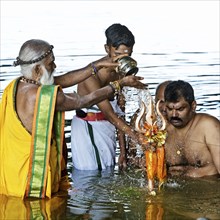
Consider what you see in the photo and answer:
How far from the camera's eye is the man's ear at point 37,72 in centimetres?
756

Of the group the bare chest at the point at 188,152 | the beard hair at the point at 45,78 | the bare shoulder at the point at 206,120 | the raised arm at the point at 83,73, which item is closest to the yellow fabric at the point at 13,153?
the beard hair at the point at 45,78

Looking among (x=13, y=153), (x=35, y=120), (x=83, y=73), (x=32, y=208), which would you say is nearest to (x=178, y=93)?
(x=83, y=73)

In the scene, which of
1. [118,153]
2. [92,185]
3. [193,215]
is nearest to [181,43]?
[118,153]

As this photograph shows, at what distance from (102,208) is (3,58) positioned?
7.90 meters

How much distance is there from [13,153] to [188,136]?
5.72 feet

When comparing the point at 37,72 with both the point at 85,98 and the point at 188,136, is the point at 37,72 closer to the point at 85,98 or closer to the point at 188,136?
the point at 85,98

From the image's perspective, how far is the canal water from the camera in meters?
7.49

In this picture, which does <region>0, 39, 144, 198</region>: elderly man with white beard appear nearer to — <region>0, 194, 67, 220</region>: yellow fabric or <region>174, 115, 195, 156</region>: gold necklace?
<region>0, 194, 67, 220</region>: yellow fabric

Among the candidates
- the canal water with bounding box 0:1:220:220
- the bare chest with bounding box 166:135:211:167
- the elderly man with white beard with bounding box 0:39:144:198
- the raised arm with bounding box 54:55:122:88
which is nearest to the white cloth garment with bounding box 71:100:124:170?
the canal water with bounding box 0:1:220:220

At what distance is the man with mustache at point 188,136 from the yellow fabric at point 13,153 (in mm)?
1237

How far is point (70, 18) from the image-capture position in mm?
19984

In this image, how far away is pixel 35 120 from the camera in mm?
7453

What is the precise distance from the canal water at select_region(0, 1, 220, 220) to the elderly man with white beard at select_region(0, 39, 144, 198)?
0.19 m

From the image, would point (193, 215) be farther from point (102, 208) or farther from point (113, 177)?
point (113, 177)
